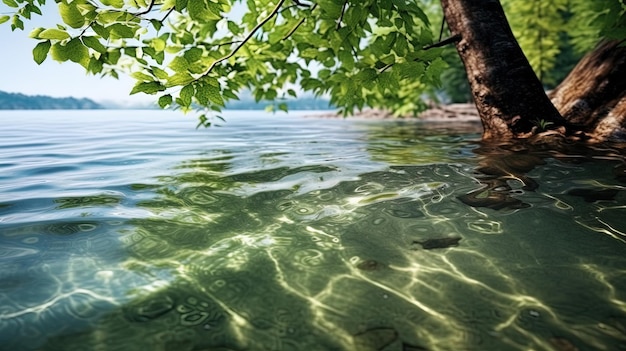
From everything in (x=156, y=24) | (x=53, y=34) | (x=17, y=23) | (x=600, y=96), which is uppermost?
(x=17, y=23)

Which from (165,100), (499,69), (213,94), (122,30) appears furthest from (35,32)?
(499,69)

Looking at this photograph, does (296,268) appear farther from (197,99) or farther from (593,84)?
(593,84)

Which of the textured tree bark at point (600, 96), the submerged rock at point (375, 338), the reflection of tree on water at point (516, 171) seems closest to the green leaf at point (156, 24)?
the submerged rock at point (375, 338)

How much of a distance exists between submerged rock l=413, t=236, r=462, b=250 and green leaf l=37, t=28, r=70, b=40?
2.44m

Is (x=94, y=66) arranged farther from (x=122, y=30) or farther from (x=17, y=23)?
(x=17, y=23)

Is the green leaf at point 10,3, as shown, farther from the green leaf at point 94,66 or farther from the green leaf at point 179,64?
the green leaf at point 179,64

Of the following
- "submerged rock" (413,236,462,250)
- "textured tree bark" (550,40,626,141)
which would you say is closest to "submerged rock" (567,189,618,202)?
"submerged rock" (413,236,462,250)

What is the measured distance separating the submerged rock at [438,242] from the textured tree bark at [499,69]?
3805mm

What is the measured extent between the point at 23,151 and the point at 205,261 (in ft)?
25.5

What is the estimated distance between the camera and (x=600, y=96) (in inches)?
238

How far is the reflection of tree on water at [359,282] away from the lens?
4.59 feet

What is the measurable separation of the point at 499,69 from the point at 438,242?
393 centimetres

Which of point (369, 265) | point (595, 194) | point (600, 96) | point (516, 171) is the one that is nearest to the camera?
point (369, 265)

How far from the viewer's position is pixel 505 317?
1.49 meters
